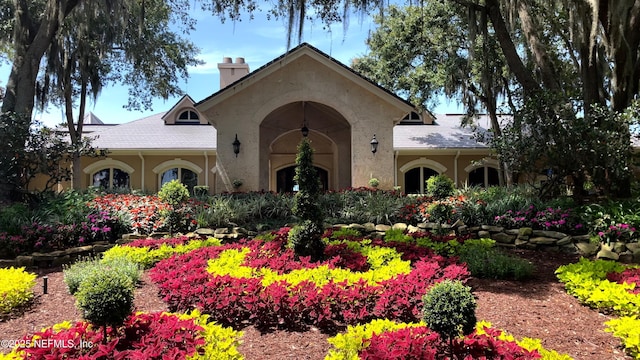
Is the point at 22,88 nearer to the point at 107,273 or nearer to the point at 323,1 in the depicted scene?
the point at 323,1

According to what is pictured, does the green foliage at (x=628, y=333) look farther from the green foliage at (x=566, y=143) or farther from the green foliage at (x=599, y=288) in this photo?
the green foliage at (x=566, y=143)

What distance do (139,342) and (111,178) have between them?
1691 cm

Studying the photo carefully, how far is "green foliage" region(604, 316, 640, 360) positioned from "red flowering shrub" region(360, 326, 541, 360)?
1.25m

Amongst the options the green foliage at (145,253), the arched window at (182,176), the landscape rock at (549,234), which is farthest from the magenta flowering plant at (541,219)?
the arched window at (182,176)

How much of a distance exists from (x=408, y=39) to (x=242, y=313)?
50.6 feet

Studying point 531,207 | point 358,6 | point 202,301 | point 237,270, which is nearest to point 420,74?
point 358,6

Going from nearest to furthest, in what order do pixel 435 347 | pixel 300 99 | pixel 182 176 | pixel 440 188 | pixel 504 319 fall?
pixel 435 347, pixel 504 319, pixel 440 188, pixel 300 99, pixel 182 176

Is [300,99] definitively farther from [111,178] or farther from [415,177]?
[111,178]

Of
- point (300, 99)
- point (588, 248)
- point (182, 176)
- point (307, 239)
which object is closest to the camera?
point (307, 239)

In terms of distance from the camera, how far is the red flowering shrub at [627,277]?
4953 mm

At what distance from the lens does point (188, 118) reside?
2100 cm

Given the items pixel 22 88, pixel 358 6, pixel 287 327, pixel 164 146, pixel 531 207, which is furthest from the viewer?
pixel 164 146

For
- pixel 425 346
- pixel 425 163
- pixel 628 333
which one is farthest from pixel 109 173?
pixel 628 333

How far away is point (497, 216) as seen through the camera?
8.55m
